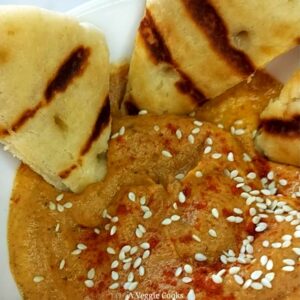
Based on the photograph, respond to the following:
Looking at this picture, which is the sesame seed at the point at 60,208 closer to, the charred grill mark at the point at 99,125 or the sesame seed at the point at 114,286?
the charred grill mark at the point at 99,125

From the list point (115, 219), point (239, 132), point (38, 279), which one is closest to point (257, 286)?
point (115, 219)

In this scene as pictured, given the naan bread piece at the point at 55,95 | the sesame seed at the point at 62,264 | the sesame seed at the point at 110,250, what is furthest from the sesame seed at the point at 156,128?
the sesame seed at the point at 62,264

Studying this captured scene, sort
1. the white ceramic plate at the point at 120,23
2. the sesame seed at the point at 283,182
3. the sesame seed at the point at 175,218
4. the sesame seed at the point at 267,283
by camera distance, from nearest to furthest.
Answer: the sesame seed at the point at 267,283 → the sesame seed at the point at 175,218 → the sesame seed at the point at 283,182 → the white ceramic plate at the point at 120,23

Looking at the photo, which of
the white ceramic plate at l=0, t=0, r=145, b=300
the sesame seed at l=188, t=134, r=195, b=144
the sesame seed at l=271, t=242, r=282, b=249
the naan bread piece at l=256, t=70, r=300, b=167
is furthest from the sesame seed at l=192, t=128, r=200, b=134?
the sesame seed at l=271, t=242, r=282, b=249

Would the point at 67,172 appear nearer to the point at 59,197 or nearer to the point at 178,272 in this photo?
the point at 59,197

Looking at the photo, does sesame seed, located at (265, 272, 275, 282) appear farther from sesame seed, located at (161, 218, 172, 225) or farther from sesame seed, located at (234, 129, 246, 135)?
sesame seed, located at (234, 129, 246, 135)
